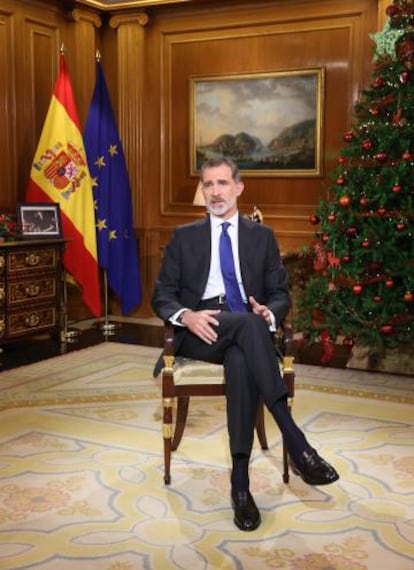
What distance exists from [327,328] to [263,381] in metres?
2.47

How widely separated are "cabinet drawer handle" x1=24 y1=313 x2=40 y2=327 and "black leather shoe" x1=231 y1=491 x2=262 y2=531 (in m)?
3.57

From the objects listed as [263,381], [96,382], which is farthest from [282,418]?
[96,382]

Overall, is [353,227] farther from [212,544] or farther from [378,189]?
[212,544]

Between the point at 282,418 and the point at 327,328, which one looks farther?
the point at 327,328

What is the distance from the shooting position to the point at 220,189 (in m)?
3.27

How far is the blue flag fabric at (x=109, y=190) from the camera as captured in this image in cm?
678

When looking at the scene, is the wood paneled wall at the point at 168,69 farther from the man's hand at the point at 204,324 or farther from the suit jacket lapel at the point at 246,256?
the man's hand at the point at 204,324

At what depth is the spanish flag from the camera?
21.0ft

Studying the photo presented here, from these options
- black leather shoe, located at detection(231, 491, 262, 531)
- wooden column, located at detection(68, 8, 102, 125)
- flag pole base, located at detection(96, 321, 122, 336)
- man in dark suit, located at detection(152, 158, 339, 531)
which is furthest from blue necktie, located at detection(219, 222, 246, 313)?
wooden column, located at detection(68, 8, 102, 125)

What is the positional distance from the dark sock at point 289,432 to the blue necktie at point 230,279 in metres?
0.61

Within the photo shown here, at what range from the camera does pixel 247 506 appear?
277 centimetres

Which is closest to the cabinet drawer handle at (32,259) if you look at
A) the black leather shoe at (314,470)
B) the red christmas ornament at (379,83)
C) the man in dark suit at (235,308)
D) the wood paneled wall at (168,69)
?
the wood paneled wall at (168,69)

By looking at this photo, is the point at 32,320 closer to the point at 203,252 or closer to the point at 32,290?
the point at 32,290

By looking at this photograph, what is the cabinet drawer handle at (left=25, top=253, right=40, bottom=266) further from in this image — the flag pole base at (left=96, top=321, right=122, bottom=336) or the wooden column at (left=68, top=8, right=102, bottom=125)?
the wooden column at (left=68, top=8, right=102, bottom=125)
